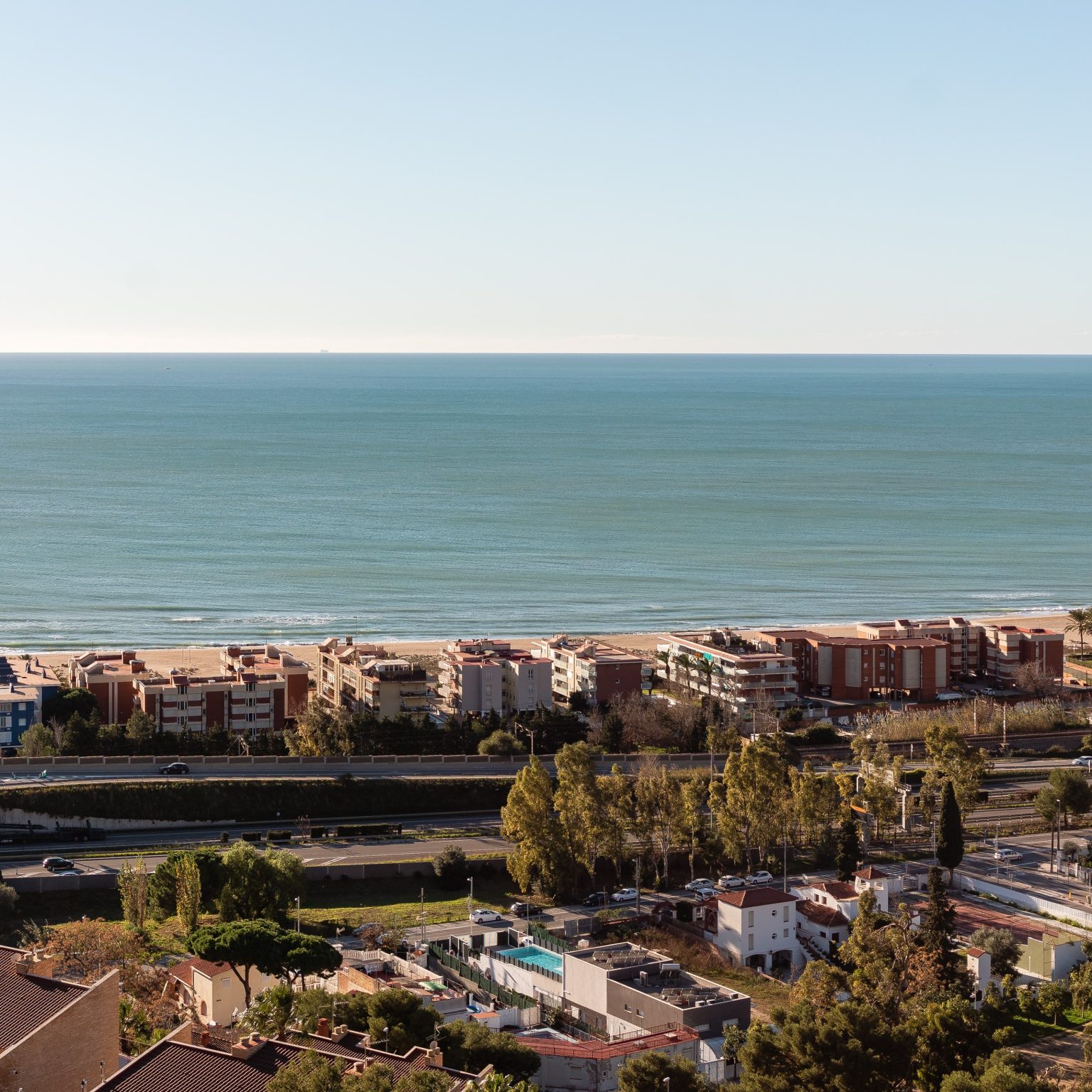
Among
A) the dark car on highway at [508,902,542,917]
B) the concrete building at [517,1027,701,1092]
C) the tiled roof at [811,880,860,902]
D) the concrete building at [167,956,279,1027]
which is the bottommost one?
the dark car on highway at [508,902,542,917]

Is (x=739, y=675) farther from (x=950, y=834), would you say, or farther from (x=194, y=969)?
(x=194, y=969)

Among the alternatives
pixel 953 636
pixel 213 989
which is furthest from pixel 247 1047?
pixel 953 636

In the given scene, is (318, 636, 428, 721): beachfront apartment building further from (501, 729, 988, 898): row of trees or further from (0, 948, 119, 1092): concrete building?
(0, 948, 119, 1092): concrete building

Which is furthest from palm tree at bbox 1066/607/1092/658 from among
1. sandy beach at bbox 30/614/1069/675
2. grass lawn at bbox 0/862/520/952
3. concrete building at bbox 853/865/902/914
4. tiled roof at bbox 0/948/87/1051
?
tiled roof at bbox 0/948/87/1051

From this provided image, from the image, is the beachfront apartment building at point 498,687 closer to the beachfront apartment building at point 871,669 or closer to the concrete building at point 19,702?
the beachfront apartment building at point 871,669

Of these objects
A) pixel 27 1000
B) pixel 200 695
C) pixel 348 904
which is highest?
pixel 27 1000

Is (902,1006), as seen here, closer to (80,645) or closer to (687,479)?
(80,645)

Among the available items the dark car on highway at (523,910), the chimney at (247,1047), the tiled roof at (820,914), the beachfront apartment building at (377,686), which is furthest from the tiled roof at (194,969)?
the beachfront apartment building at (377,686)
